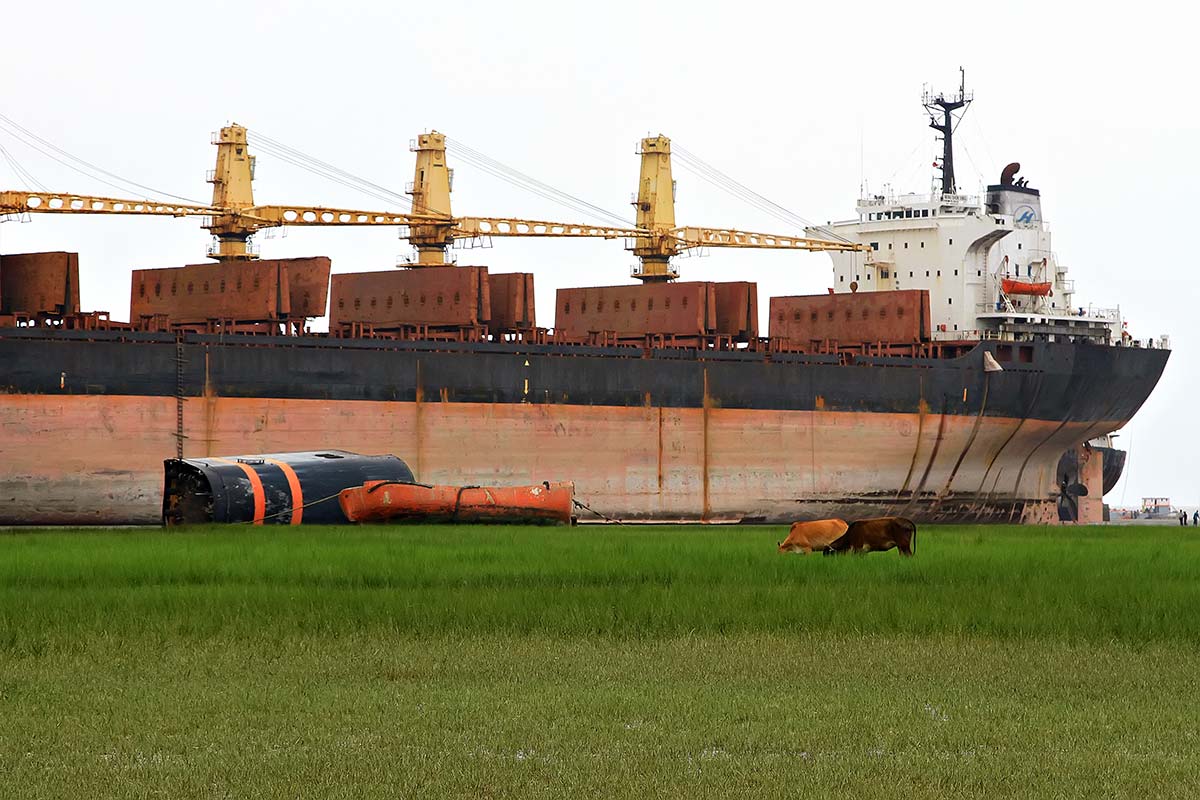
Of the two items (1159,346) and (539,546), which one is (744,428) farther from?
(539,546)

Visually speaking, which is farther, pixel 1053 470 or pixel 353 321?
pixel 1053 470

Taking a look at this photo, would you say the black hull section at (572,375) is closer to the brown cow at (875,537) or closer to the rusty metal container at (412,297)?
the rusty metal container at (412,297)

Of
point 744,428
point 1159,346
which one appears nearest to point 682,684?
point 744,428

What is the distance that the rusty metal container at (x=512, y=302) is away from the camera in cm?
4766

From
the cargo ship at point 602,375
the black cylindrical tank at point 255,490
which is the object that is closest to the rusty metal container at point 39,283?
the cargo ship at point 602,375

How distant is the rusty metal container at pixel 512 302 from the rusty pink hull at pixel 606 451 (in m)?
4.92

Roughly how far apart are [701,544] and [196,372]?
2071cm

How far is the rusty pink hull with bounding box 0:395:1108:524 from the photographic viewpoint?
123 feet

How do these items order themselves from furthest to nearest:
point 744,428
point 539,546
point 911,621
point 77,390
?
point 744,428
point 77,390
point 539,546
point 911,621

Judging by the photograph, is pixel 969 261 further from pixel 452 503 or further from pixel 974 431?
pixel 452 503

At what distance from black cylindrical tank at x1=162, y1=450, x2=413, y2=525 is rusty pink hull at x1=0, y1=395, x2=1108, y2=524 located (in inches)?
295

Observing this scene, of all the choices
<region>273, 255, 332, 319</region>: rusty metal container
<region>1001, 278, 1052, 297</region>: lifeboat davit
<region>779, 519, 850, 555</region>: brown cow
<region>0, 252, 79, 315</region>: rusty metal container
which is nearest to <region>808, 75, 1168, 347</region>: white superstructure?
<region>1001, 278, 1052, 297</region>: lifeboat davit

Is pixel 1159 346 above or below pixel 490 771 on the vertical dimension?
above

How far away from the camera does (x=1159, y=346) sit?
57125mm
